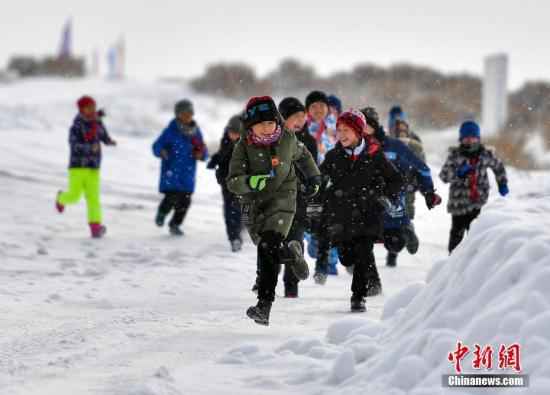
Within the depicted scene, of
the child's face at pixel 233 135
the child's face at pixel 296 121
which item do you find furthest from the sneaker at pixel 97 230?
the child's face at pixel 296 121

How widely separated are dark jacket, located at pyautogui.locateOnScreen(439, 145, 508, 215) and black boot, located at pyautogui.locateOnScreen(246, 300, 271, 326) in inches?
147

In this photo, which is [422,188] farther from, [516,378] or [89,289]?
[516,378]

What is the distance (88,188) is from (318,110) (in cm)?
374

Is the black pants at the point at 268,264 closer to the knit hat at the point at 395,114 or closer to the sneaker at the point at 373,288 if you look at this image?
the sneaker at the point at 373,288

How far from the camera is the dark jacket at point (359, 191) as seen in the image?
6695 mm

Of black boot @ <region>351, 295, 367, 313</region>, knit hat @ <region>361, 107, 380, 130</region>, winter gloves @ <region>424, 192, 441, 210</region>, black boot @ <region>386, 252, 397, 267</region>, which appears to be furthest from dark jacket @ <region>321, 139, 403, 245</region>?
black boot @ <region>386, 252, 397, 267</region>

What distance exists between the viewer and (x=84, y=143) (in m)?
11.0

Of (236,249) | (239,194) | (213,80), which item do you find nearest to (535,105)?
(213,80)

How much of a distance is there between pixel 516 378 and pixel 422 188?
4.41 meters

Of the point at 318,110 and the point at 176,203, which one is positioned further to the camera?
the point at 176,203

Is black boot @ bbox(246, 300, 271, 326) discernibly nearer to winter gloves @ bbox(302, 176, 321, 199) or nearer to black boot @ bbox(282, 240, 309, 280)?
black boot @ bbox(282, 240, 309, 280)

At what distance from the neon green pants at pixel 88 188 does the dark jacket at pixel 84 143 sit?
95mm

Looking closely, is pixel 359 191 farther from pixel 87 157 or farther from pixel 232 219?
pixel 87 157

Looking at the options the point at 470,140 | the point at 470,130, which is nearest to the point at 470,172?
the point at 470,140
